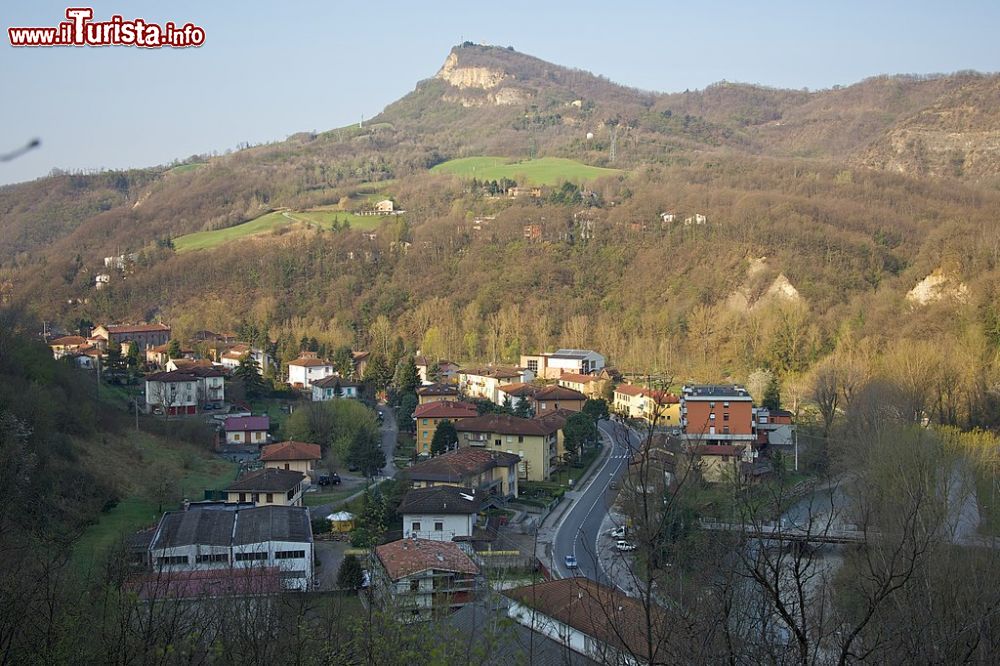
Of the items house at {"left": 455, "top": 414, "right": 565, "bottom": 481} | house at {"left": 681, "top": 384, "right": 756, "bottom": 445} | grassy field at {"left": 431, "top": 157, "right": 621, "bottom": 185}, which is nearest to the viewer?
house at {"left": 455, "top": 414, "right": 565, "bottom": 481}

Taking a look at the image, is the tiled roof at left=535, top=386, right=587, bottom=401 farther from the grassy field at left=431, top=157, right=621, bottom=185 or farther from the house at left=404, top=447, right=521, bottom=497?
the grassy field at left=431, top=157, right=621, bottom=185

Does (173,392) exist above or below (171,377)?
below

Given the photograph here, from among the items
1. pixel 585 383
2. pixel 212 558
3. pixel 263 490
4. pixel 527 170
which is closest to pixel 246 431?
pixel 263 490

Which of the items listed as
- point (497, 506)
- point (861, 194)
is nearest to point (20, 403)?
Answer: point (497, 506)

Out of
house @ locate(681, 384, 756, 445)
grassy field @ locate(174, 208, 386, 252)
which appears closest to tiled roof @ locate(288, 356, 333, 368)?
house @ locate(681, 384, 756, 445)

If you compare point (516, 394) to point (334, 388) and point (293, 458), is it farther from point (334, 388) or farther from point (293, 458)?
point (293, 458)

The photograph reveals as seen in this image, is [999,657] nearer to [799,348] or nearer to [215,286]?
[799,348]
